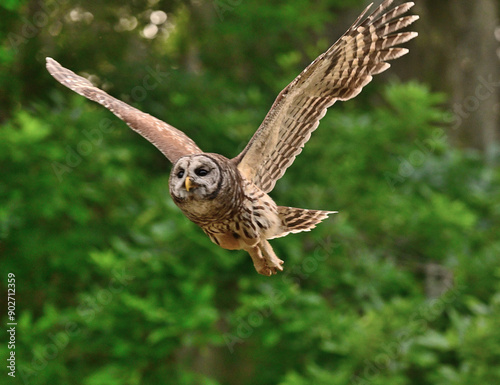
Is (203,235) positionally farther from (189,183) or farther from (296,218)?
(189,183)

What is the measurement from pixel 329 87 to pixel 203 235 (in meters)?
3.76

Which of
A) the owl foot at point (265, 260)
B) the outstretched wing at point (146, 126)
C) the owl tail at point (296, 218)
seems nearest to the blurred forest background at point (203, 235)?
the outstretched wing at point (146, 126)

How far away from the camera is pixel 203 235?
6.40m

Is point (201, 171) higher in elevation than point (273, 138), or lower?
lower

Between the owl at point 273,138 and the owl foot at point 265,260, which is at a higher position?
the owl at point 273,138

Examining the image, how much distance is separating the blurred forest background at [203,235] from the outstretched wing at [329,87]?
3.51m

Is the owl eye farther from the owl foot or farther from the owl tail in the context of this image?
the owl tail

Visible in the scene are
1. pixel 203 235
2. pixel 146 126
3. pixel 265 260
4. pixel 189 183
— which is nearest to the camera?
pixel 189 183

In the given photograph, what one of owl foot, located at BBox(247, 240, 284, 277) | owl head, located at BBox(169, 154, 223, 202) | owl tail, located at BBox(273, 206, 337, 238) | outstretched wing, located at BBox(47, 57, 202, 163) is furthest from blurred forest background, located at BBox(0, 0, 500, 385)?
owl head, located at BBox(169, 154, 223, 202)

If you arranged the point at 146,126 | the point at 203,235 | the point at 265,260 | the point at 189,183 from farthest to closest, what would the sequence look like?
the point at 203,235
the point at 146,126
the point at 265,260
the point at 189,183

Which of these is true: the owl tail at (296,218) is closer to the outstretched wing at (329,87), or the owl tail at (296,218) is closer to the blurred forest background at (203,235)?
the outstretched wing at (329,87)

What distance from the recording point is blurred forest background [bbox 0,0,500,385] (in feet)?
21.6

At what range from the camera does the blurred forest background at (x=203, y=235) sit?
6.57m

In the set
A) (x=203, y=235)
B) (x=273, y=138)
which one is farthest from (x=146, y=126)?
(x=203, y=235)
